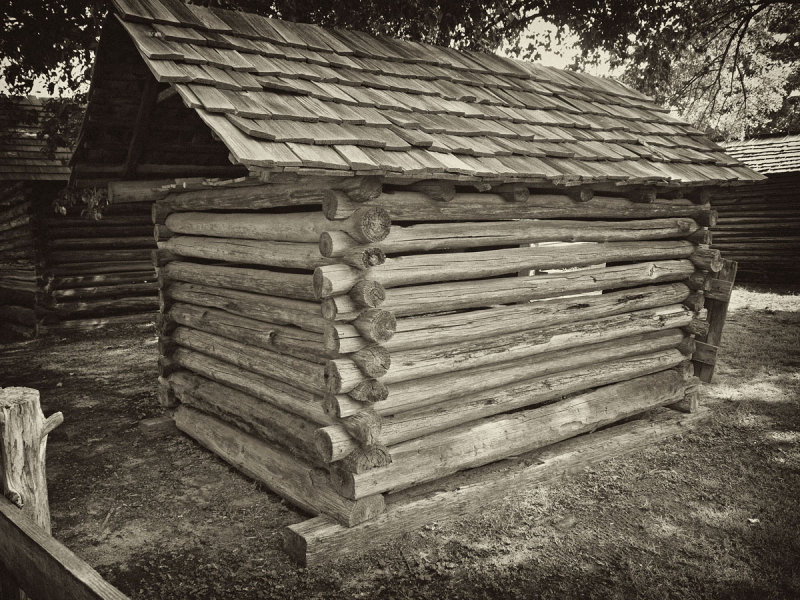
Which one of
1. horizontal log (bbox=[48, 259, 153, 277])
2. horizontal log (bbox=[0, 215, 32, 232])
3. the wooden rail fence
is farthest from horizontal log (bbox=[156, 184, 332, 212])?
horizontal log (bbox=[0, 215, 32, 232])

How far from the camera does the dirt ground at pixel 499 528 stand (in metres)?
3.70

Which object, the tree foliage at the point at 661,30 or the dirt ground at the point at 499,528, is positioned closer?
the dirt ground at the point at 499,528

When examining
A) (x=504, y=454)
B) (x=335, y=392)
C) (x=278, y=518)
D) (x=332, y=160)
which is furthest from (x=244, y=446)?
(x=332, y=160)

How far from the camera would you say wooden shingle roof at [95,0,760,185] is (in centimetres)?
368

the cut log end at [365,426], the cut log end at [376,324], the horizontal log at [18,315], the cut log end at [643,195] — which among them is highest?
the cut log end at [643,195]

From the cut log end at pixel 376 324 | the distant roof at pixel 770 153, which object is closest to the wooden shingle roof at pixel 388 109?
the cut log end at pixel 376 324

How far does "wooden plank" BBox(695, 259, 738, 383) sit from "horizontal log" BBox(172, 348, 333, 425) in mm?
4857

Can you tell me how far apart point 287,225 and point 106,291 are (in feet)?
30.0

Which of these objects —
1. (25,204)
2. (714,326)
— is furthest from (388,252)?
(25,204)

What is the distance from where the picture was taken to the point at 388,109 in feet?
14.9

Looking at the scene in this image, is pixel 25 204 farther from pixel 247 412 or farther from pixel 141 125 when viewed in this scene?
pixel 247 412

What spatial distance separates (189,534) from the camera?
14.2 feet

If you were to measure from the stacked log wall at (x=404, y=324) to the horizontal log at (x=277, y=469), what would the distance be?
2 centimetres

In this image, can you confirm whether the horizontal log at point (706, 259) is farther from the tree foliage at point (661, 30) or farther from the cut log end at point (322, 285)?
the tree foliage at point (661, 30)
